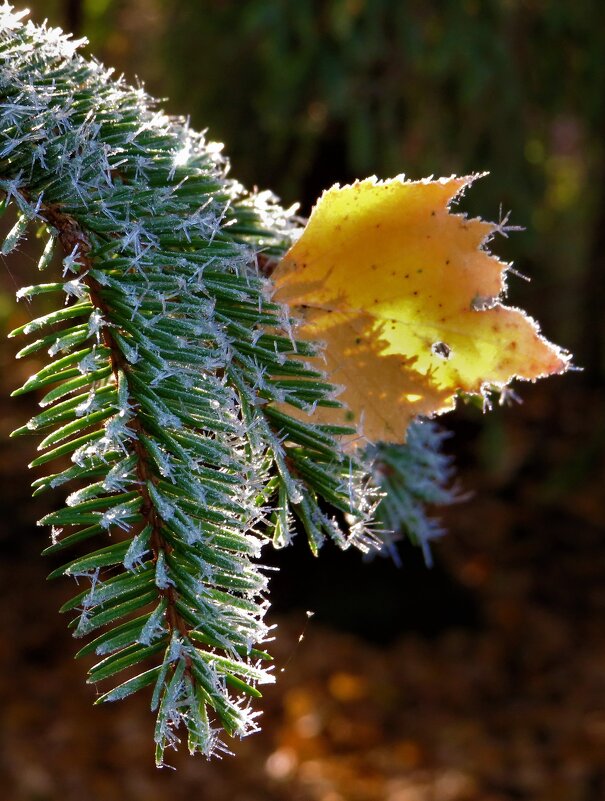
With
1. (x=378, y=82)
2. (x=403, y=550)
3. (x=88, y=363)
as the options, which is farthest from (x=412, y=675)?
(x=88, y=363)

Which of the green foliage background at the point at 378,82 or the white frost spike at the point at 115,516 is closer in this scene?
the white frost spike at the point at 115,516

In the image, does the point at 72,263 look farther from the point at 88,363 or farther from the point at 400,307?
the point at 400,307

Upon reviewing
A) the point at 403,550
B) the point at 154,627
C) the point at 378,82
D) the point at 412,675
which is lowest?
the point at 154,627

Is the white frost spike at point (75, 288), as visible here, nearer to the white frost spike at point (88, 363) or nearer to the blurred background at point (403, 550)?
the white frost spike at point (88, 363)

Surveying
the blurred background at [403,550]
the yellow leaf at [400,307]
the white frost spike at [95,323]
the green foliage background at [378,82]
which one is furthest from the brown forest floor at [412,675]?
the white frost spike at [95,323]

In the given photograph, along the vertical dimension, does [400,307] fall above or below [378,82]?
below

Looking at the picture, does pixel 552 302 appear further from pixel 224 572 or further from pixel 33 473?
pixel 224 572
